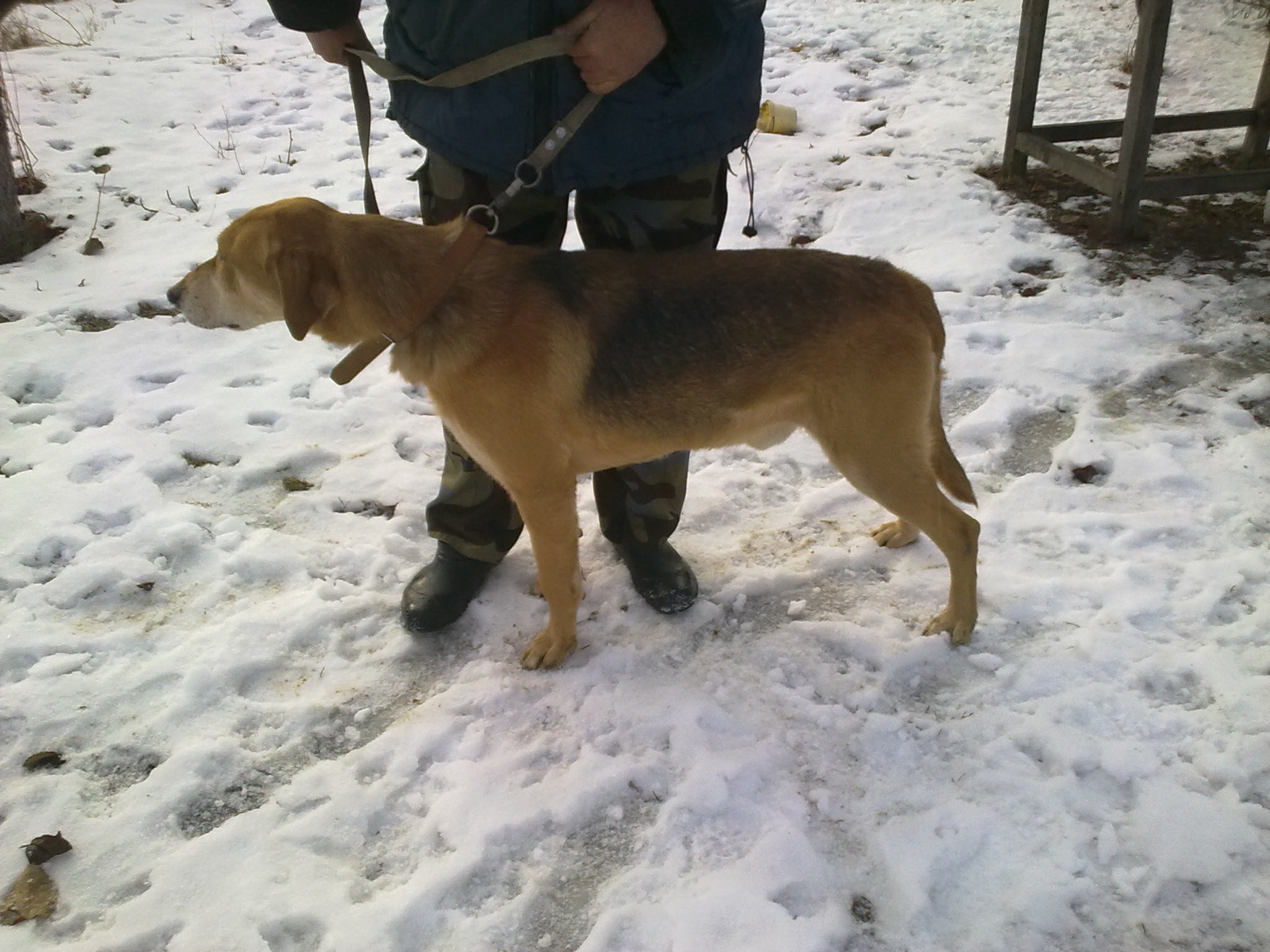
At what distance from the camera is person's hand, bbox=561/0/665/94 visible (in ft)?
8.02

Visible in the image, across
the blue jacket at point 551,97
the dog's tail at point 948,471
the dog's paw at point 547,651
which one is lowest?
the dog's paw at point 547,651

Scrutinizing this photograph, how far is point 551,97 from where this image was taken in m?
2.74

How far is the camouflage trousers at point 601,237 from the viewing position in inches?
116

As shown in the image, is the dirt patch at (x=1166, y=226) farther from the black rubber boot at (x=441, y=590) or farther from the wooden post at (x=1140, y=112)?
the black rubber boot at (x=441, y=590)

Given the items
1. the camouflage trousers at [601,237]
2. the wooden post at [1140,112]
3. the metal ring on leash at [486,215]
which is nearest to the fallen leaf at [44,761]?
the camouflage trousers at [601,237]

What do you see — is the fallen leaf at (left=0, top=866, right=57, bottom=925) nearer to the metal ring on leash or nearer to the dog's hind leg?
the metal ring on leash

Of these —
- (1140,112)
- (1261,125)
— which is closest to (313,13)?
(1140,112)

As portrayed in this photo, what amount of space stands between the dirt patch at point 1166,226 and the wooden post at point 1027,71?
1.07ft

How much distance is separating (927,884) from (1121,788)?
2.29 ft

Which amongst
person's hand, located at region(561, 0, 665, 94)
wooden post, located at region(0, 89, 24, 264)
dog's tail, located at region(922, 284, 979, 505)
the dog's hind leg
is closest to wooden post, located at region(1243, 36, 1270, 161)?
dog's tail, located at region(922, 284, 979, 505)

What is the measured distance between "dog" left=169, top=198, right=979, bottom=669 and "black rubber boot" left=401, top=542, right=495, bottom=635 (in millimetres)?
550

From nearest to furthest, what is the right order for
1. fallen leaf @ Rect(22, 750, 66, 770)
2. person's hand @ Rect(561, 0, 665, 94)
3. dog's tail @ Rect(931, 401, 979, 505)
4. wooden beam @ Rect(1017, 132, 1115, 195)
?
person's hand @ Rect(561, 0, 665, 94)
fallen leaf @ Rect(22, 750, 66, 770)
dog's tail @ Rect(931, 401, 979, 505)
wooden beam @ Rect(1017, 132, 1115, 195)

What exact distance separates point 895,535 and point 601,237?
169cm

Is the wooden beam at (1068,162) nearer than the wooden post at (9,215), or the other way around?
the wooden post at (9,215)
